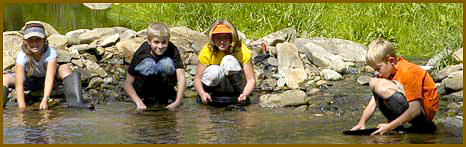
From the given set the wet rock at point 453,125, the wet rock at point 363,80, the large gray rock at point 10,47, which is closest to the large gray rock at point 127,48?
the large gray rock at point 10,47

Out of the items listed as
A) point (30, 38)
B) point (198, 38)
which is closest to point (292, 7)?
point (198, 38)

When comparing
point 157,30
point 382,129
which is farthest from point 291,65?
point 382,129

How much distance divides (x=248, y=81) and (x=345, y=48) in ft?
10.8

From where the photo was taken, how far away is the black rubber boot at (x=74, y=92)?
834cm

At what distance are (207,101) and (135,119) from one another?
3.06 feet

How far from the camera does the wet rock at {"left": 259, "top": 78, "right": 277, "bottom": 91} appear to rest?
9.48m

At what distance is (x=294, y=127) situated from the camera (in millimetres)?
6973

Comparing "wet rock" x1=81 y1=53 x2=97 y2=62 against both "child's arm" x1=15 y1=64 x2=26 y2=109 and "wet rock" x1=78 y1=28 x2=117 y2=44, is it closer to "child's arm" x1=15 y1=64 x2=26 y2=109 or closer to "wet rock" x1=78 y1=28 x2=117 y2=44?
"wet rock" x1=78 y1=28 x2=117 y2=44

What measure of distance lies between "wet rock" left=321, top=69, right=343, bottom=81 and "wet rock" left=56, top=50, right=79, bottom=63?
2948 mm

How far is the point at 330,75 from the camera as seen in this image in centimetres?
984

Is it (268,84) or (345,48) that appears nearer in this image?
(268,84)

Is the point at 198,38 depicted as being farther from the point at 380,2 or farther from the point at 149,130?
the point at 149,130

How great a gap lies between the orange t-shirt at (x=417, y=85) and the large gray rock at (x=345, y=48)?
4.37 meters

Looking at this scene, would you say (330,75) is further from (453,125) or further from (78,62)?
(453,125)
